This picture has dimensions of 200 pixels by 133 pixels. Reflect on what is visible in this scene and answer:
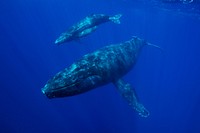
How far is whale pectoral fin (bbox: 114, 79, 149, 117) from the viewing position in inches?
456

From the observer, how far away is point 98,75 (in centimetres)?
1052

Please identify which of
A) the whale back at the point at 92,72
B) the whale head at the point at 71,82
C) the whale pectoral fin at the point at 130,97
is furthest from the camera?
the whale pectoral fin at the point at 130,97

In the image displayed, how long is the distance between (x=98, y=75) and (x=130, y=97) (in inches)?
88.4

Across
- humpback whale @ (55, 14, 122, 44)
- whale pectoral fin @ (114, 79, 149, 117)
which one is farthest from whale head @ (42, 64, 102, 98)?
humpback whale @ (55, 14, 122, 44)

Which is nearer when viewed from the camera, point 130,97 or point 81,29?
point 130,97

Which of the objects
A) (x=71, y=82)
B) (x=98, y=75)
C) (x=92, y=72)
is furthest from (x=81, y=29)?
(x=71, y=82)

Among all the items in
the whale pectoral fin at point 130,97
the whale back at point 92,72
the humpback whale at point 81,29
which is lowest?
the whale pectoral fin at point 130,97

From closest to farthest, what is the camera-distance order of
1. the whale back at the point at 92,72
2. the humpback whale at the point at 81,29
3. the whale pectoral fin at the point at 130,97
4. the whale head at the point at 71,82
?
the whale head at the point at 71,82 → the whale back at the point at 92,72 → the whale pectoral fin at the point at 130,97 → the humpback whale at the point at 81,29

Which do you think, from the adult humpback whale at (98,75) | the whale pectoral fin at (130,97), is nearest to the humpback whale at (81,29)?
the adult humpback whale at (98,75)

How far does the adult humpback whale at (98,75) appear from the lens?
8945 millimetres

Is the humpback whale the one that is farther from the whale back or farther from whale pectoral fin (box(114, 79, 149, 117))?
whale pectoral fin (box(114, 79, 149, 117))

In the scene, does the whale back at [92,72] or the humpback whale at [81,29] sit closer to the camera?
the whale back at [92,72]

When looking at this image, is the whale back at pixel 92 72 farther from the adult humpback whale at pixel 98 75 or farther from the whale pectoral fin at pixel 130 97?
the whale pectoral fin at pixel 130 97

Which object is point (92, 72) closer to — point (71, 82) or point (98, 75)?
point (98, 75)
